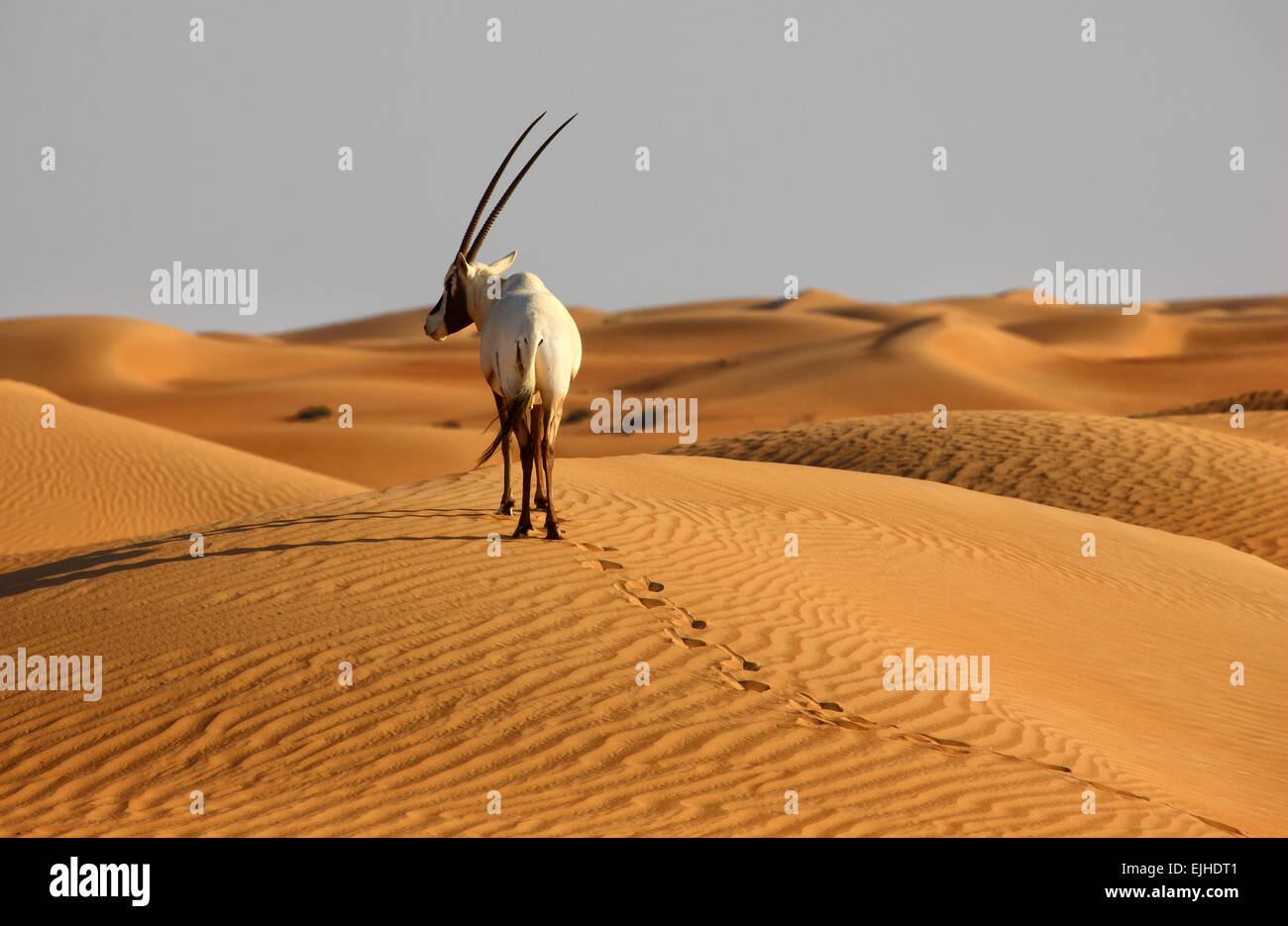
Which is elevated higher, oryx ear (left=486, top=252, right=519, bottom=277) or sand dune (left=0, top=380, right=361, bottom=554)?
oryx ear (left=486, top=252, right=519, bottom=277)

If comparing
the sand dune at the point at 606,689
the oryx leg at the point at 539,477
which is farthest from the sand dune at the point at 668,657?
the oryx leg at the point at 539,477

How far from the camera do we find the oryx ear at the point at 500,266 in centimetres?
1003

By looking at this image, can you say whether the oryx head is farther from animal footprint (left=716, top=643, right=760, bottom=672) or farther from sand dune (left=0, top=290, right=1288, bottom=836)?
animal footprint (left=716, top=643, right=760, bottom=672)

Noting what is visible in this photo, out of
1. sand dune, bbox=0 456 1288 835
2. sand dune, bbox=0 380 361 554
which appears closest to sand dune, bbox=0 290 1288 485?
sand dune, bbox=0 380 361 554

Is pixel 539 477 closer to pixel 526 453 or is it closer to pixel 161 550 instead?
pixel 526 453

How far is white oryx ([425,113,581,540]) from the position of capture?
8.88 m

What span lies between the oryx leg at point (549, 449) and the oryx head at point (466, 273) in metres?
1.37

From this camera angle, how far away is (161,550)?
33.3ft

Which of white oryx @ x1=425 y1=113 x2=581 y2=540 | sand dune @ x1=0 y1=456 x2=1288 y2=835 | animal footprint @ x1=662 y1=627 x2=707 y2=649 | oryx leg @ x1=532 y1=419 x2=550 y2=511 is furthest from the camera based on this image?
oryx leg @ x1=532 y1=419 x2=550 y2=511

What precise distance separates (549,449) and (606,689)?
2.95 metres

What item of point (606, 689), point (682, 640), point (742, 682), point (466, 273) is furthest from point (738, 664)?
point (466, 273)

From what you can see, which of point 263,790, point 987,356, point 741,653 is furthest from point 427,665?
point 987,356
